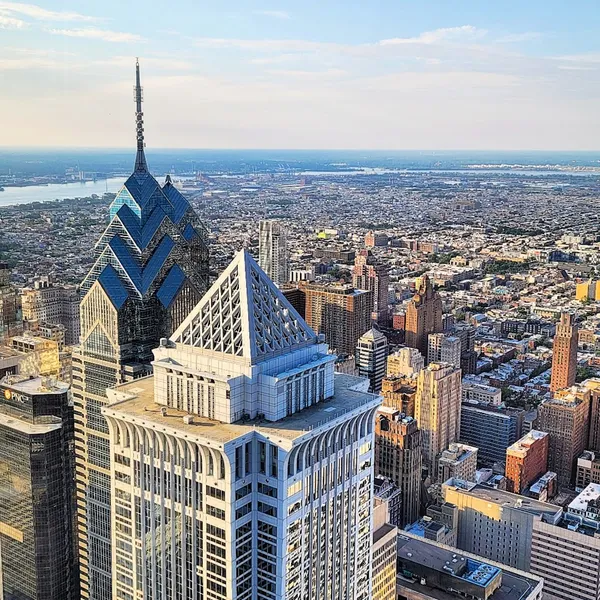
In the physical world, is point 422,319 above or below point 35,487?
below

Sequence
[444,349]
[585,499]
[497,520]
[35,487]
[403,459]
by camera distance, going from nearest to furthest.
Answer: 1. [35,487]
2. [497,520]
3. [585,499]
4. [403,459]
5. [444,349]

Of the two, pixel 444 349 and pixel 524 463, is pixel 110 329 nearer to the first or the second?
pixel 524 463

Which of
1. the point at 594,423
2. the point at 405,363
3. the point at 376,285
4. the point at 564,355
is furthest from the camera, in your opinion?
the point at 376,285

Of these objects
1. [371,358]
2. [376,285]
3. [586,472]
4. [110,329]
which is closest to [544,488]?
[586,472]

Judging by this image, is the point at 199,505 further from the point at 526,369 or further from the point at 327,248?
the point at 327,248

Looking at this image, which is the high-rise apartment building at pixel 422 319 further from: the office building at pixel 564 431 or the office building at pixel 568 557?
the office building at pixel 568 557

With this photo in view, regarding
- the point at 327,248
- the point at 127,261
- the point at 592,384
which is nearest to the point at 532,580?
the point at 127,261

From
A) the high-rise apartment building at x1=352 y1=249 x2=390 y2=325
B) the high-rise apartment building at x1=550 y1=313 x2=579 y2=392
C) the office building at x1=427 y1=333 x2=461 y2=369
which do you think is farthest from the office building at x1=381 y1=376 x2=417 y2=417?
the high-rise apartment building at x1=352 y1=249 x2=390 y2=325
